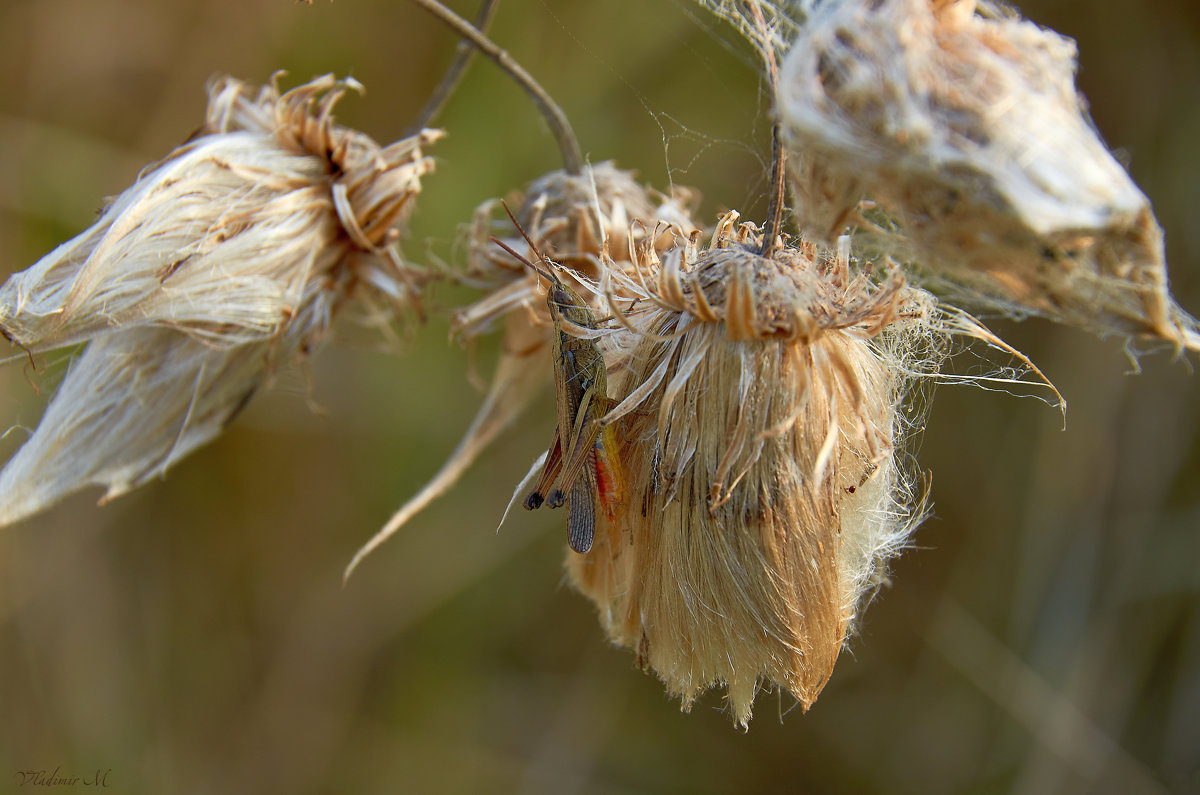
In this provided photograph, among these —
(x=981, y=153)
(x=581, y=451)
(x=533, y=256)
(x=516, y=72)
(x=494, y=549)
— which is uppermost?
(x=981, y=153)

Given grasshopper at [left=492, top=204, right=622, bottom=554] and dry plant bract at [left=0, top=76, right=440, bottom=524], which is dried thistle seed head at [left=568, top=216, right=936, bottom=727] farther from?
dry plant bract at [left=0, top=76, right=440, bottom=524]

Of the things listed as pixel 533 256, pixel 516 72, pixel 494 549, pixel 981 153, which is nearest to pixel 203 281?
pixel 533 256

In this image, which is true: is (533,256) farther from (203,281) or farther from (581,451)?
(203,281)

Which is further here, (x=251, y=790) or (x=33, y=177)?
(x=251, y=790)

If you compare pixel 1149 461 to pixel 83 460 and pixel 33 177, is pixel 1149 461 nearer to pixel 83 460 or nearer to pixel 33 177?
pixel 83 460

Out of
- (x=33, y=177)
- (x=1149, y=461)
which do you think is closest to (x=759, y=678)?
(x=33, y=177)

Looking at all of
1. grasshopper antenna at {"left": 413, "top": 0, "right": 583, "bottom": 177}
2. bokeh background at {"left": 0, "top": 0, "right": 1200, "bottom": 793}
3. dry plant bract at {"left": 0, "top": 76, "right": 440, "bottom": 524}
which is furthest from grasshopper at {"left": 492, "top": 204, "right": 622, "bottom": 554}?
bokeh background at {"left": 0, "top": 0, "right": 1200, "bottom": 793}

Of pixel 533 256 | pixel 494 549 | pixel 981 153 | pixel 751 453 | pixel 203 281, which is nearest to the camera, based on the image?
pixel 981 153
